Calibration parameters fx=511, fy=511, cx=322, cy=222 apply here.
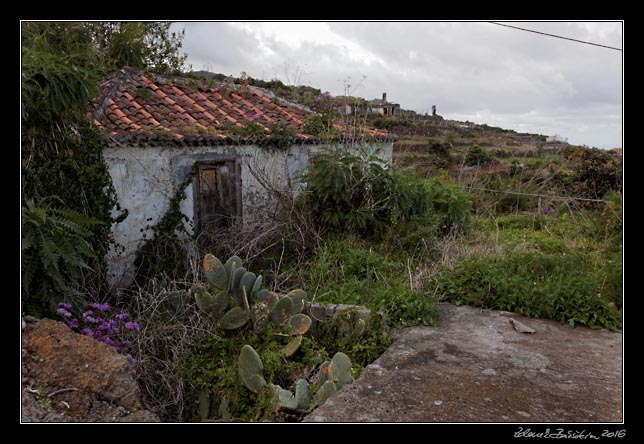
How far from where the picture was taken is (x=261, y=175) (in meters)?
8.64

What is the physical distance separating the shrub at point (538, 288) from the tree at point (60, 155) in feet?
13.2

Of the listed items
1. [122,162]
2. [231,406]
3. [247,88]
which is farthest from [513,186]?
[231,406]

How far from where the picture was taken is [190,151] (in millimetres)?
8273

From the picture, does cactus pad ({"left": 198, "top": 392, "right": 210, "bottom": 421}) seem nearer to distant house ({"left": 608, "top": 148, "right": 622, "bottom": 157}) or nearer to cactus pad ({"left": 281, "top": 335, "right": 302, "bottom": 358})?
cactus pad ({"left": 281, "top": 335, "right": 302, "bottom": 358})

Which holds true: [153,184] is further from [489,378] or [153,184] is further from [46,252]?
[489,378]

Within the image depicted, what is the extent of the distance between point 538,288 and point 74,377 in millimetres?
4599

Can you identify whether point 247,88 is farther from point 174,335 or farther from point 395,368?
point 395,368

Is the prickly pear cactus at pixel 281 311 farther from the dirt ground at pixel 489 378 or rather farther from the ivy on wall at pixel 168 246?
the ivy on wall at pixel 168 246


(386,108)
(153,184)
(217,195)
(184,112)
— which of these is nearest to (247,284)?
(153,184)

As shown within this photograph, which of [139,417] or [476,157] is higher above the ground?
[476,157]

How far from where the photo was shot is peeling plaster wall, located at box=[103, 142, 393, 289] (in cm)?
752

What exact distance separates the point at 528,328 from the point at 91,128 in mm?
5687

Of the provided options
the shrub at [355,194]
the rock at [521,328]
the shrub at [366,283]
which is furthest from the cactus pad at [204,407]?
the shrub at [355,194]

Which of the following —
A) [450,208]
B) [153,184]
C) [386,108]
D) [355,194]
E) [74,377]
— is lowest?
[74,377]
